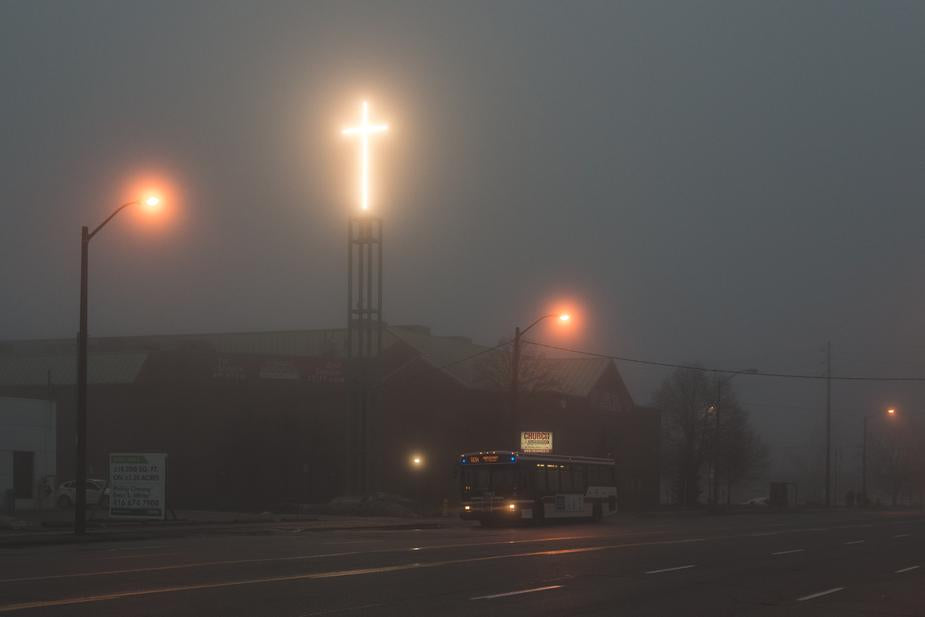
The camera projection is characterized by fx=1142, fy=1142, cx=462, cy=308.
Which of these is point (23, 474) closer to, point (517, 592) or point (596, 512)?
point (596, 512)

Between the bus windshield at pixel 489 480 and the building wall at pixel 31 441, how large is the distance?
2140 cm

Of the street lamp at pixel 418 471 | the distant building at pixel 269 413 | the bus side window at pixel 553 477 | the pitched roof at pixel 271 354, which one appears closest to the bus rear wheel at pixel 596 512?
the bus side window at pixel 553 477

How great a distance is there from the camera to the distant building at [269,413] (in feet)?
239

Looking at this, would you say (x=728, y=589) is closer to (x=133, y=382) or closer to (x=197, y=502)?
(x=197, y=502)

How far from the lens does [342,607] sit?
1488 cm

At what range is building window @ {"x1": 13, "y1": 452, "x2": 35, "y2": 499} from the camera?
172ft

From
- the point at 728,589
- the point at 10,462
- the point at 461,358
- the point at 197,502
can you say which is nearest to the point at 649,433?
the point at 461,358

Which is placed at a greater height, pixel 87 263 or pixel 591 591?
pixel 87 263

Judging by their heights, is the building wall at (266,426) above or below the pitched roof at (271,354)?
below

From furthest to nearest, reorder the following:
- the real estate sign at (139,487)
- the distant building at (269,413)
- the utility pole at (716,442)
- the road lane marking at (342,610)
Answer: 1. the utility pole at (716,442)
2. the distant building at (269,413)
3. the real estate sign at (139,487)
4. the road lane marking at (342,610)

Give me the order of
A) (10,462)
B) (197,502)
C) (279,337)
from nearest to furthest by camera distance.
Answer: (10,462)
(197,502)
(279,337)

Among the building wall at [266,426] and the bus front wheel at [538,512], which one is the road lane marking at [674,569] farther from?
the building wall at [266,426]

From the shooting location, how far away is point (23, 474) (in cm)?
5300

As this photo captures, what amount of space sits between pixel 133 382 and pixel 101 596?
207 feet
